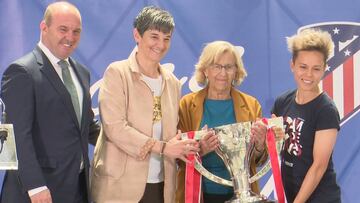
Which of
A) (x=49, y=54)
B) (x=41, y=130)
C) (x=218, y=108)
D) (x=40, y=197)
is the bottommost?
(x=40, y=197)

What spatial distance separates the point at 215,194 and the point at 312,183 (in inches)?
15.7

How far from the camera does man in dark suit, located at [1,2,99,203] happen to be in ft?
5.64

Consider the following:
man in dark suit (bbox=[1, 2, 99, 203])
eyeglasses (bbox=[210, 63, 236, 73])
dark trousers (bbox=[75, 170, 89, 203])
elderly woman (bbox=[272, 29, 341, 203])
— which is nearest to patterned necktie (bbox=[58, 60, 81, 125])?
man in dark suit (bbox=[1, 2, 99, 203])

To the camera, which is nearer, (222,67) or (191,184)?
(191,184)

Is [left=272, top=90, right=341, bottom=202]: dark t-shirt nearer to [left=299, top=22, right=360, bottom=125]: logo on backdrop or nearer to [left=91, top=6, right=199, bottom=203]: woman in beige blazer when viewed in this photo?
[left=91, top=6, right=199, bottom=203]: woman in beige blazer

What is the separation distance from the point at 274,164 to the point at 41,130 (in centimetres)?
82

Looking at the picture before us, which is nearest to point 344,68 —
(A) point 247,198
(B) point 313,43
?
(B) point 313,43

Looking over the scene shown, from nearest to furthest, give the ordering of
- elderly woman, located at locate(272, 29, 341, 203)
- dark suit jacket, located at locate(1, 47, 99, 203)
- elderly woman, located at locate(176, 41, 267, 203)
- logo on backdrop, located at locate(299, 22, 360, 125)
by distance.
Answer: dark suit jacket, located at locate(1, 47, 99, 203), elderly woman, located at locate(272, 29, 341, 203), elderly woman, located at locate(176, 41, 267, 203), logo on backdrop, located at locate(299, 22, 360, 125)

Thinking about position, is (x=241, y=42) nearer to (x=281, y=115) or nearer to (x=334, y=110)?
(x=281, y=115)

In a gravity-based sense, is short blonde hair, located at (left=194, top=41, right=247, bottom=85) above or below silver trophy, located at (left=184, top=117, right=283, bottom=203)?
above

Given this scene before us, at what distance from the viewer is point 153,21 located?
1927 millimetres

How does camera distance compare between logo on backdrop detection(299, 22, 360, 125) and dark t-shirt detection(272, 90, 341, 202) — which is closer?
dark t-shirt detection(272, 90, 341, 202)

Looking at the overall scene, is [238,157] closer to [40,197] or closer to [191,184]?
[191,184]

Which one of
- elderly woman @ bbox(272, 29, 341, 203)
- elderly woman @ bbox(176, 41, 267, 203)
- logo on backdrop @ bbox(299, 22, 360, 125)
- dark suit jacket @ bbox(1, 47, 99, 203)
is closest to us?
dark suit jacket @ bbox(1, 47, 99, 203)
